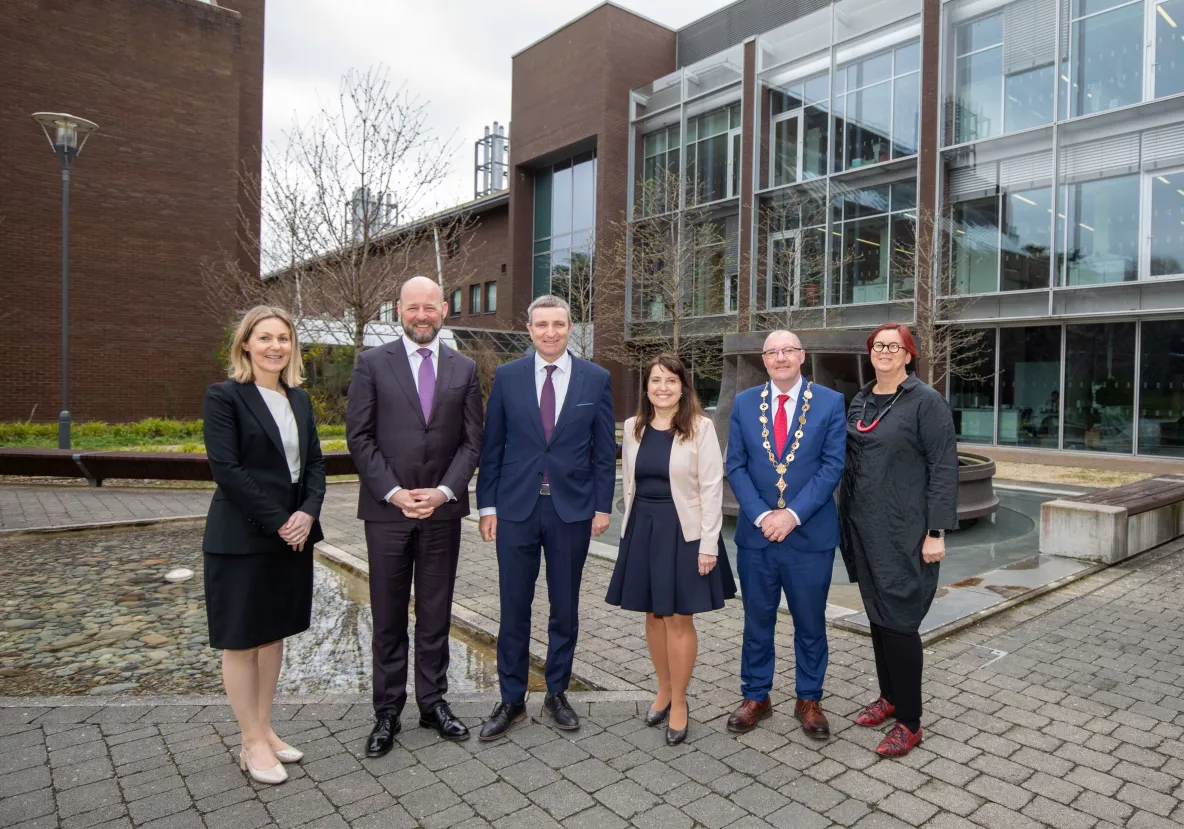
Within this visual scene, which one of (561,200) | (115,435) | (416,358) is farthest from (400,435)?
(561,200)

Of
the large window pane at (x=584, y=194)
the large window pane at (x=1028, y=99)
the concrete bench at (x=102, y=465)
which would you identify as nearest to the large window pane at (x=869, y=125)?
the large window pane at (x=1028, y=99)

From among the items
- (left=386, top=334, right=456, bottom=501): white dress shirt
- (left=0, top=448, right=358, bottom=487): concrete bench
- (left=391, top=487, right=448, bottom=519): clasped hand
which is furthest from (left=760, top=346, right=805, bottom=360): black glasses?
(left=0, top=448, right=358, bottom=487): concrete bench

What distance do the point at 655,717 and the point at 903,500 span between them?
5.16ft

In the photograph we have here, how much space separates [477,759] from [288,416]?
5.67 ft

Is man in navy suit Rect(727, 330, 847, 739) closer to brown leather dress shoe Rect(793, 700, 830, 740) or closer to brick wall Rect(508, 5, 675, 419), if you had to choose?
brown leather dress shoe Rect(793, 700, 830, 740)

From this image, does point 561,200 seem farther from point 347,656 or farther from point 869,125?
point 347,656

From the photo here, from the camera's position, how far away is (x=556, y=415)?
3.88 meters

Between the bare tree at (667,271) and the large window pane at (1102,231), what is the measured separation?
969 centimetres

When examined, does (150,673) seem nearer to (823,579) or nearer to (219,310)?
(823,579)

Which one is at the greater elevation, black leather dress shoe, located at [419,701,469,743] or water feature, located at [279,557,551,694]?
black leather dress shoe, located at [419,701,469,743]

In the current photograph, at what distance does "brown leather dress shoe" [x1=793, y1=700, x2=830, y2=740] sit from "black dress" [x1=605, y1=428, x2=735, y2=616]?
651 millimetres

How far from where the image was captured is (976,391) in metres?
20.2

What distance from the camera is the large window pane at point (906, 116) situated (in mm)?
20984

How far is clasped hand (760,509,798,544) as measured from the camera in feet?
12.0
